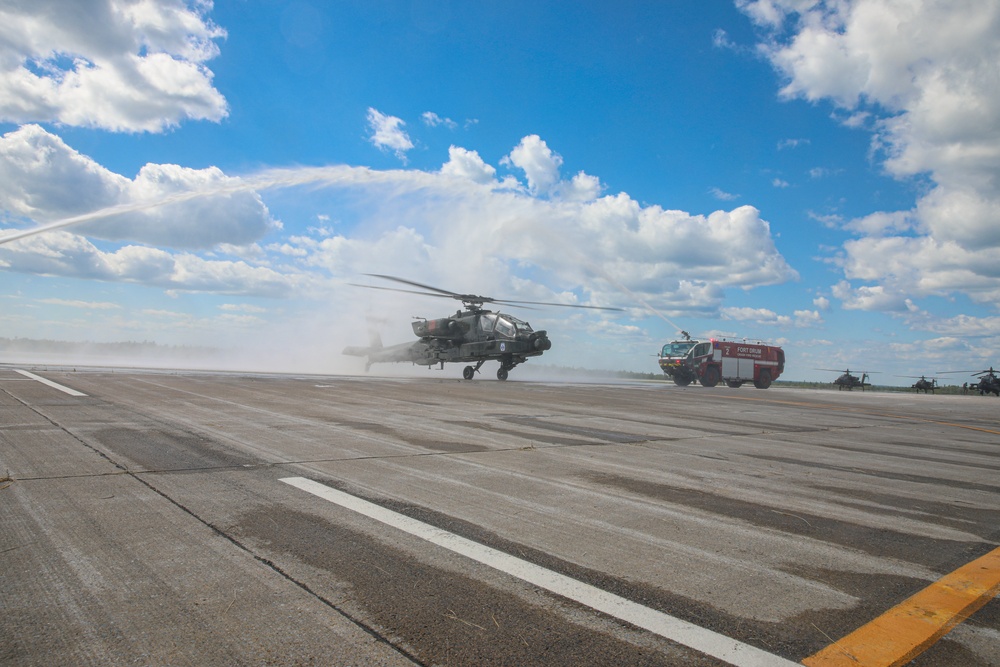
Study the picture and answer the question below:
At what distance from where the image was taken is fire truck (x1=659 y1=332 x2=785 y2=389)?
36375mm

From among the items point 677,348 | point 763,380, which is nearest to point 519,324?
point 677,348

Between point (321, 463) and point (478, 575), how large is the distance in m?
3.49

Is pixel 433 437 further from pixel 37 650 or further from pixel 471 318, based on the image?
pixel 471 318

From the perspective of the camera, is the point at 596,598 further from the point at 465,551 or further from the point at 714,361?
the point at 714,361

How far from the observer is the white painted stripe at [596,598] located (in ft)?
8.14

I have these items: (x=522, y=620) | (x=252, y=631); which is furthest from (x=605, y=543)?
(x=252, y=631)

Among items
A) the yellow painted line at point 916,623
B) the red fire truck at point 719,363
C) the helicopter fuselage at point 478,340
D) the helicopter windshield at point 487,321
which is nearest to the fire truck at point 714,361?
the red fire truck at point 719,363

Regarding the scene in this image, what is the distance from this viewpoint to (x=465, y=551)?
3627mm

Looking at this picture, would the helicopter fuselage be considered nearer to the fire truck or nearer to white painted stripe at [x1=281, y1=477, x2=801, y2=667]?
the fire truck

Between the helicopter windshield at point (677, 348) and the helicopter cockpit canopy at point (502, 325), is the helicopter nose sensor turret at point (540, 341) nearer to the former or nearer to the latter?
the helicopter cockpit canopy at point (502, 325)

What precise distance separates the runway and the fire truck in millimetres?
28751

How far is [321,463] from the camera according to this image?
20.5 ft

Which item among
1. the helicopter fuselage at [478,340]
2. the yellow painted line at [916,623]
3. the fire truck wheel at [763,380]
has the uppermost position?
the helicopter fuselage at [478,340]

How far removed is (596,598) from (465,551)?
3.15 feet
